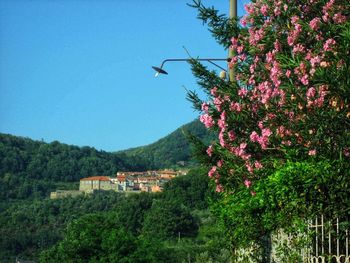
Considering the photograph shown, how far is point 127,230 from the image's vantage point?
90.6 metres

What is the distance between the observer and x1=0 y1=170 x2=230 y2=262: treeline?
5847cm

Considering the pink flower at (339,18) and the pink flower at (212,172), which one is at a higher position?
the pink flower at (339,18)

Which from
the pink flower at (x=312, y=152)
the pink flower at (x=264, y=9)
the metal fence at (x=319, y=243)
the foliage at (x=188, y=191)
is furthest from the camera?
the foliage at (x=188, y=191)

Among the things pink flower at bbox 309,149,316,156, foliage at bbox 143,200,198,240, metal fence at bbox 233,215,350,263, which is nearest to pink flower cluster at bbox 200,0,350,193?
pink flower at bbox 309,149,316,156

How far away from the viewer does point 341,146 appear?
9.65 metres

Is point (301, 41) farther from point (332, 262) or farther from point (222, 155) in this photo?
point (332, 262)

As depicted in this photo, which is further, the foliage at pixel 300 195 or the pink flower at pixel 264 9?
the pink flower at pixel 264 9

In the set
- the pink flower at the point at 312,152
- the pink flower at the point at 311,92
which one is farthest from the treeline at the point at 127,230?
the pink flower at the point at 311,92

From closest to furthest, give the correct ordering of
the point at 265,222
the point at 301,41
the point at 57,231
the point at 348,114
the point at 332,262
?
the point at 332,262 → the point at 265,222 → the point at 348,114 → the point at 301,41 → the point at 57,231

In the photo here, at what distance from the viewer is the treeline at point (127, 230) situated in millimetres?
58469

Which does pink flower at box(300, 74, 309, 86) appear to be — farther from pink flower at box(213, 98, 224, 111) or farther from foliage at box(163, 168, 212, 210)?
foliage at box(163, 168, 212, 210)

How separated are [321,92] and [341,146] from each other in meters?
1.04

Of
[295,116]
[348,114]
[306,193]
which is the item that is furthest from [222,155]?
[306,193]

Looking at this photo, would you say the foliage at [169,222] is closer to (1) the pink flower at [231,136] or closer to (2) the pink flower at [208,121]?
(2) the pink flower at [208,121]
